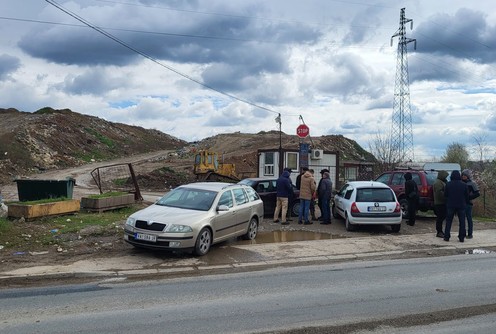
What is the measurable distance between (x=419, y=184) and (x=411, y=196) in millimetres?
1410

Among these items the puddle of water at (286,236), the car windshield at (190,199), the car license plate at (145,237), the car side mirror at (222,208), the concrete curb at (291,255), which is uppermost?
the car windshield at (190,199)

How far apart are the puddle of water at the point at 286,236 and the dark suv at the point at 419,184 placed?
Answer: 4.10 metres

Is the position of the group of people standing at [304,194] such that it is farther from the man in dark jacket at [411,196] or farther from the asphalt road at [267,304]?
the asphalt road at [267,304]

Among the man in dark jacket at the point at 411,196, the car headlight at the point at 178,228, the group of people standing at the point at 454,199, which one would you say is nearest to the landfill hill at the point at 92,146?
the man in dark jacket at the point at 411,196

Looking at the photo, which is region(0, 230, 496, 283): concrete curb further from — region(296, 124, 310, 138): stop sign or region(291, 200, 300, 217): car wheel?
region(296, 124, 310, 138): stop sign

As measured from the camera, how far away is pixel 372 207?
536 inches

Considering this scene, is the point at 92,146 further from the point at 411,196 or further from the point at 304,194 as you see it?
the point at 411,196

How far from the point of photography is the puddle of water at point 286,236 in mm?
12087

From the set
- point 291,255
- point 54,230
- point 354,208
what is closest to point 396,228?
point 354,208

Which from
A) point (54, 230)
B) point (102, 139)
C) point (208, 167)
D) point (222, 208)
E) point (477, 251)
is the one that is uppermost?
point (102, 139)

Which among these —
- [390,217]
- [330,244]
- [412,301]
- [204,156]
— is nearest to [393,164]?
[204,156]

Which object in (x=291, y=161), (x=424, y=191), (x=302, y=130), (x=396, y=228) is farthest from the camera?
(x=291, y=161)

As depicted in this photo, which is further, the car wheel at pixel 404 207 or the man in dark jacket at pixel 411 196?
the car wheel at pixel 404 207

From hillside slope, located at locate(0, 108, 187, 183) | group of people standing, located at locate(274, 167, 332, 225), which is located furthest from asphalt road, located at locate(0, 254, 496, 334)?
hillside slope, located at locate(0, 108, 187, 183)
